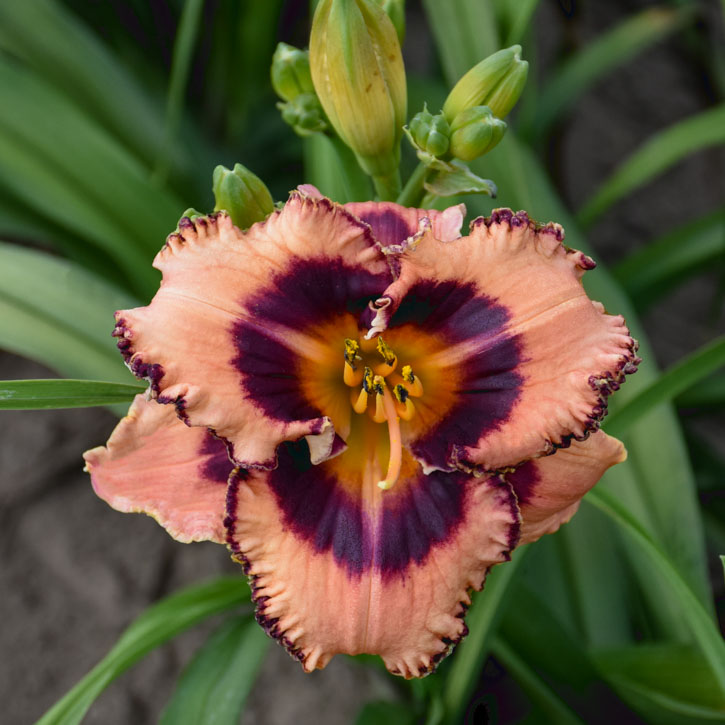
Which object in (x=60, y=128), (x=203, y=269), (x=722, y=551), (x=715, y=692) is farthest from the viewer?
(x=722, y=551)

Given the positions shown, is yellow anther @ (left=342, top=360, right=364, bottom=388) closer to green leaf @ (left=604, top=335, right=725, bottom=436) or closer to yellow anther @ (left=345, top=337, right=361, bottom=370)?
yellow anther @ (left=345, top=337, right=361, bottom=370)

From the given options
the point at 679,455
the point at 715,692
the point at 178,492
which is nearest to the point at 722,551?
the point at 679,455

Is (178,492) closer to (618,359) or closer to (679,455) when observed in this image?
(618,359)

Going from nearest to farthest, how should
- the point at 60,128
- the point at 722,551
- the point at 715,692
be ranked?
the point at 715,692
the point at 60,128
the point at 722,551

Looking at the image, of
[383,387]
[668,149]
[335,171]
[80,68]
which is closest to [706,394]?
[668,149]

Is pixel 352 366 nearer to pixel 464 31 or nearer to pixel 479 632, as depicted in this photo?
pixel 479 632

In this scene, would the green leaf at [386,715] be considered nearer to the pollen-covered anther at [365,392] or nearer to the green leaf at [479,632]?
the green leaf at [479,632]

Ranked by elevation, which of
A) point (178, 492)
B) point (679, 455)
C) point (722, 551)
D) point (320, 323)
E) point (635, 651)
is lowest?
point (722, 551)

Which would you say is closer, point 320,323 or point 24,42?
point 320,323
